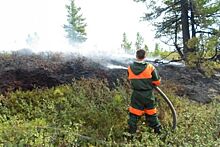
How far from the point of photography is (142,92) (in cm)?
805

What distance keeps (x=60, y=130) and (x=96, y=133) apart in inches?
34.1

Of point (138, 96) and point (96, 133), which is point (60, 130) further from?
point (138, 96)

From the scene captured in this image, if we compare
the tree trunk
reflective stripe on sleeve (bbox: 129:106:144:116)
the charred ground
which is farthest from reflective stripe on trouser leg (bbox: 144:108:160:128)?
the tree trunk

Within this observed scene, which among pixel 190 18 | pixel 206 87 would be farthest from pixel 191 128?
pixel 190 18

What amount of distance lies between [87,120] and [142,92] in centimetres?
135

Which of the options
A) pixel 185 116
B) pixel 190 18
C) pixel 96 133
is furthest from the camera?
pixel 190 18

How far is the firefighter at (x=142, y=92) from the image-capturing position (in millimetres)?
7992

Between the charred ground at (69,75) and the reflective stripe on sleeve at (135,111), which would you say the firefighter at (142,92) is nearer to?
the reflective stripe on sleeve at (135,111)

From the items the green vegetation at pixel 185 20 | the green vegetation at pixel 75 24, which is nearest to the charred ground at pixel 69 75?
the green vegetation at pixel 185 20

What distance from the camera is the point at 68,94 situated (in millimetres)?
10203

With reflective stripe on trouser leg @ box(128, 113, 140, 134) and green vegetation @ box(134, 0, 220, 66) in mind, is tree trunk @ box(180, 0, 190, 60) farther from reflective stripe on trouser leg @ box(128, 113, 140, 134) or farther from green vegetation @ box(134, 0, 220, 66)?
reflective stripe on trouser leg @ box(128, 113, 140, 134)

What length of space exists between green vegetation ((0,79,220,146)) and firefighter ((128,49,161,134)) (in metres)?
0.23

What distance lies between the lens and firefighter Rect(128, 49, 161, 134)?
7.99 metres

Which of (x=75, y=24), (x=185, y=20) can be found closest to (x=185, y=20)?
(x=185, y=20)
